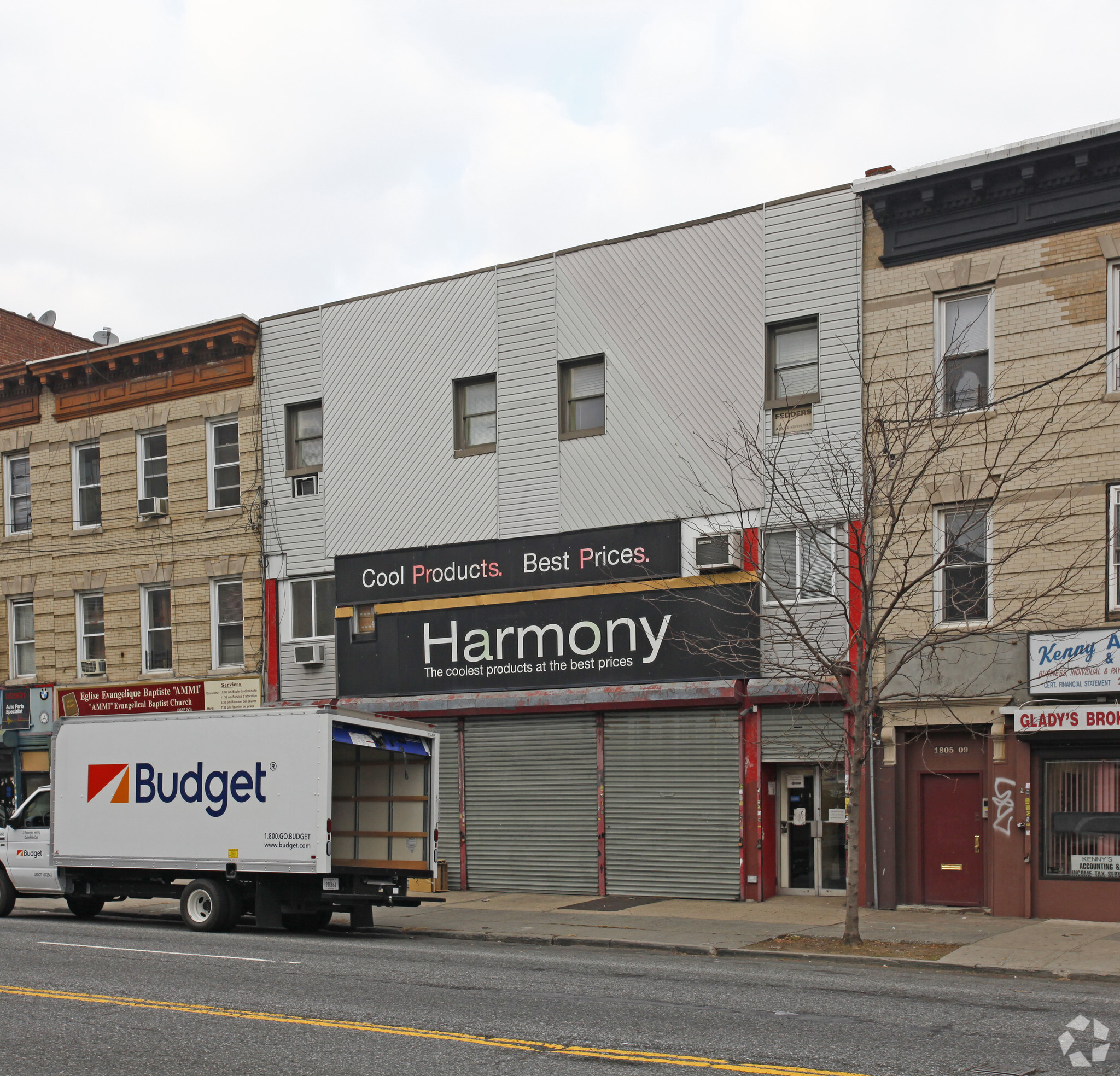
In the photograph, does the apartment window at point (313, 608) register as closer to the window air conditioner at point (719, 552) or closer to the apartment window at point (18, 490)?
the window air conditioner at point (719, 552)

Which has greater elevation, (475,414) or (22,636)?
(475,414)

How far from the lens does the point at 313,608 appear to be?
25266 mm

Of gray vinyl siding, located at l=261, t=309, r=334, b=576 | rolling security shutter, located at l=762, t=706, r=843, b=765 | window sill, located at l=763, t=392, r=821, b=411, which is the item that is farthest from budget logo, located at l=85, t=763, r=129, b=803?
window sill, located at l=763, t=392, r=821, b=411

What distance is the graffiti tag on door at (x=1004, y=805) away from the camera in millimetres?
18062

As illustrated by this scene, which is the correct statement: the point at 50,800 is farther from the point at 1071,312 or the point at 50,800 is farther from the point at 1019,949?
the point at 1071,312

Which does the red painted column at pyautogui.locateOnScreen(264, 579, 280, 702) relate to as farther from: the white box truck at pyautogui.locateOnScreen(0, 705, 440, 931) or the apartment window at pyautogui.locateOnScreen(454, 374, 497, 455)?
the white box truck at pyautogui.locateOnScreen(0, 705, 440, 931)

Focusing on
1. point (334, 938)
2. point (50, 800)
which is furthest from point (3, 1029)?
point (50, 800)

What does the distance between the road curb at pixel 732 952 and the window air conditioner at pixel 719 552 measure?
6.53 metres

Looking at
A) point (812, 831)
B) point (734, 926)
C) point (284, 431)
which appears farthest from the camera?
point (284, 431)

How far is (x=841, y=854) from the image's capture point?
20.2 meters

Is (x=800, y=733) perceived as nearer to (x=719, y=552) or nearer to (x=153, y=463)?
(x=719, y=552)

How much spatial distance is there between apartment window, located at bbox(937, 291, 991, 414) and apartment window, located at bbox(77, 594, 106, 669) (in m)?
18.3

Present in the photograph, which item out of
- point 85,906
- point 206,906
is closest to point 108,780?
point 206,906

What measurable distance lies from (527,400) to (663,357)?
2.67m
